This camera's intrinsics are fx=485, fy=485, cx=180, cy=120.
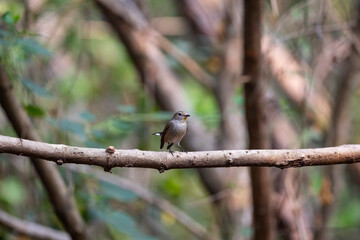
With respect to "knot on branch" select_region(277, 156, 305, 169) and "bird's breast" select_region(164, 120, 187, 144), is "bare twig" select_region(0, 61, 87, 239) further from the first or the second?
"knot on branch" select_region(277, 156, 305, 169)

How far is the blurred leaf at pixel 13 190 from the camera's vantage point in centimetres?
480

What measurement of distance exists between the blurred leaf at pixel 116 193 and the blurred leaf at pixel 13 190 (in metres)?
1.19

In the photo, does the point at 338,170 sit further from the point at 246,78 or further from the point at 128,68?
the point at 128,68

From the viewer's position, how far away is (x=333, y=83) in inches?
240

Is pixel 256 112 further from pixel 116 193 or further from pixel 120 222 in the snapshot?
pixel 116 193

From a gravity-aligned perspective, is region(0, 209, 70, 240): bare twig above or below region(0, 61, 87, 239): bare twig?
below

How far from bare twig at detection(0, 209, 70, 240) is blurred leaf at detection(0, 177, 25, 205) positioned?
3.32 feet

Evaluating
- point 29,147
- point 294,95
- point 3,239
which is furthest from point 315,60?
point 3,239

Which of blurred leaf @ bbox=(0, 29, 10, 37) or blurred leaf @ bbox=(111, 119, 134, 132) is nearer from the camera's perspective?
blurred leaf @ bbox=(0, 29, 10, 37)

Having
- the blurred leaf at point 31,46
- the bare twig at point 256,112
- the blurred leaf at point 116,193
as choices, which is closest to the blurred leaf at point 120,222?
the blurred leaf at point 116,193

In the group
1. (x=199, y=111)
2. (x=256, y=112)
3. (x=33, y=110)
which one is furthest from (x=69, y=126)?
(x=199, y=111)

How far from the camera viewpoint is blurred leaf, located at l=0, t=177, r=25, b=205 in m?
4.80

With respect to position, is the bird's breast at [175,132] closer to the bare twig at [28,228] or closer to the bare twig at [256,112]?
the bare twig at [256,112]

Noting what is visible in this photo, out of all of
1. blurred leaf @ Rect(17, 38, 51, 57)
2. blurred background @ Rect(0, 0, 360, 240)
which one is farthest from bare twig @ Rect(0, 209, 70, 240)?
blurred leaf @ Rect(17, 38, 51, 57)
